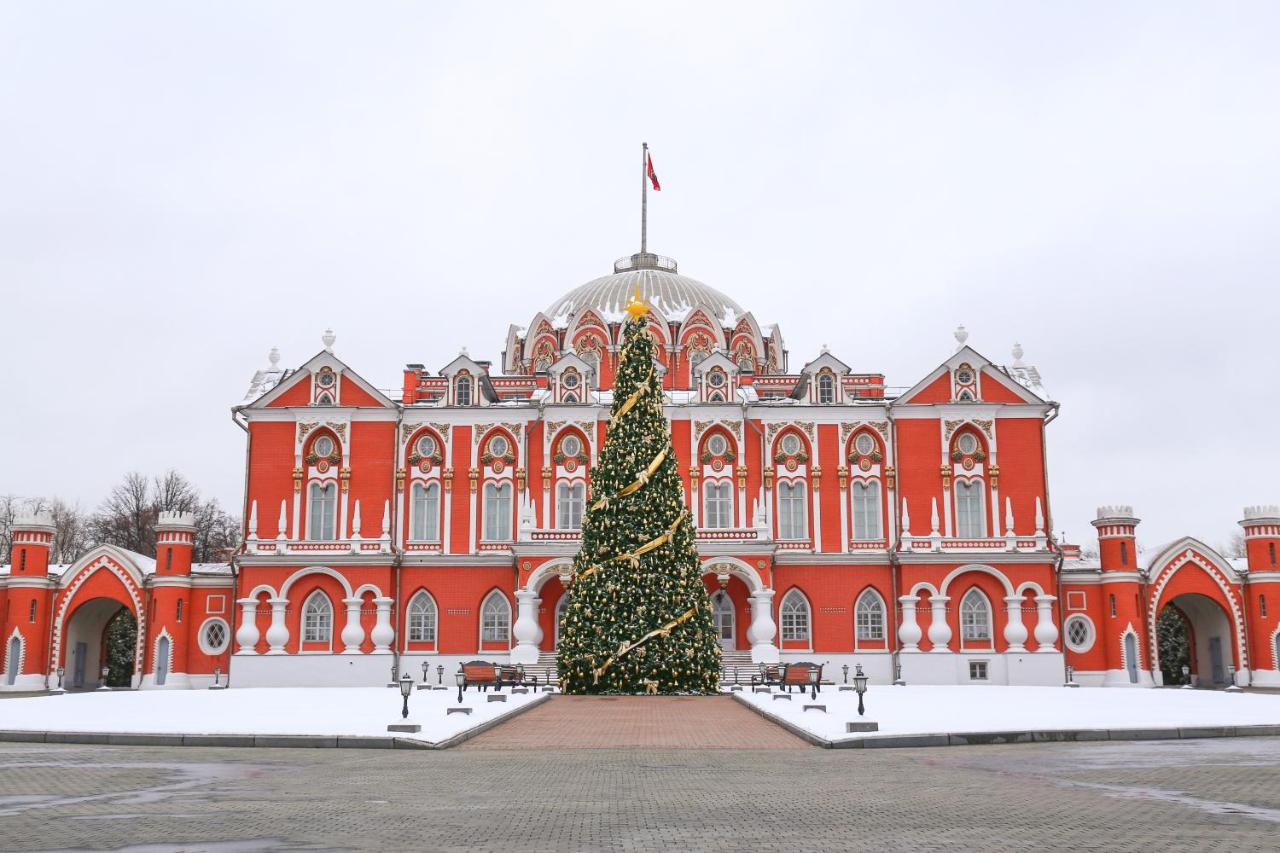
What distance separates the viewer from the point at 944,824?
10953mm

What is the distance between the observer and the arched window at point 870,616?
47.9 m

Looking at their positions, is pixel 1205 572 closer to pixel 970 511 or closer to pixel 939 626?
pixel 970 511

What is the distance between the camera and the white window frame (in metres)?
47.8

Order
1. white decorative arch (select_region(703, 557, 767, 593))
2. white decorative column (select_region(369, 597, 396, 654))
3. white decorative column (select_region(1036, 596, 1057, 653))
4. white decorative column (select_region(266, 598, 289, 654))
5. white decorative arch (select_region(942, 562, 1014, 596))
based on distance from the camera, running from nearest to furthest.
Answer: white decorative arch (select_region(703, 557, 767, 593)), white decorative column (select_region(1036, 596, 1057, 653)), white decorative column (select_region(266, 598, 289, 654)), white decorative column (select_region(369, 597, 396, 654)), white decorative arch (select_region(942, 562, 1014, 596))

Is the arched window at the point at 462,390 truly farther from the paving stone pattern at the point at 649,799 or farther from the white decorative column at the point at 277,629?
the paving stone pattern at the point at 649,799

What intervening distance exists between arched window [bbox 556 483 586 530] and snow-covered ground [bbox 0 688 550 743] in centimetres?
1265

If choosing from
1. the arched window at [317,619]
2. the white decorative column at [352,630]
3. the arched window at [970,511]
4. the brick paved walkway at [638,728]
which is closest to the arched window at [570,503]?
the white decorative column at [352,630]

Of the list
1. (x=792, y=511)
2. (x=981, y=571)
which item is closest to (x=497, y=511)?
(x=792, y=511)

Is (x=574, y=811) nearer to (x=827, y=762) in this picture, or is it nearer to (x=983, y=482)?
(x=827, y=762)

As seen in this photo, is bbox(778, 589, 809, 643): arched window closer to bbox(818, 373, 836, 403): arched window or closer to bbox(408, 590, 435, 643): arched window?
bbox(818, 373, 836, 403): arched window

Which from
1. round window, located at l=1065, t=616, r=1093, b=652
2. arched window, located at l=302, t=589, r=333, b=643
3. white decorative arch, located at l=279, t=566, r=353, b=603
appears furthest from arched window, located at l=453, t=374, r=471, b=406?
round window, located at l=1065, t=616, r=1093, b=652

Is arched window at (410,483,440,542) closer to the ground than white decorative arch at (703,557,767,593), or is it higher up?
higher up

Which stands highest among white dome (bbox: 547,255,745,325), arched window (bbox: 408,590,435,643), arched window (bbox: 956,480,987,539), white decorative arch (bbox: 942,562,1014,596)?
white dome (bbox: 547,255,745,325)

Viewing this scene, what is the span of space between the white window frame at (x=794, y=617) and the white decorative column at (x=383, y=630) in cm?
1420
